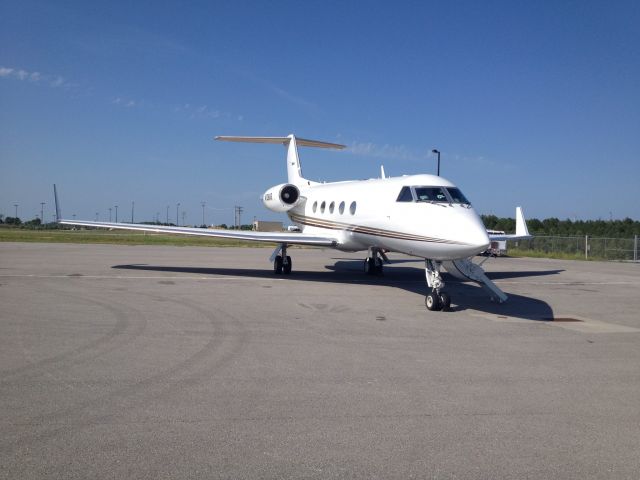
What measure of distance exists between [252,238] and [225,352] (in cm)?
1068

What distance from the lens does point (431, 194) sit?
534 inches

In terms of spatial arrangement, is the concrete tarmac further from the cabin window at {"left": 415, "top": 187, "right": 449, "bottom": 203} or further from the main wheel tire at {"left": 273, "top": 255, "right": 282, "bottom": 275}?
the main wheel tire at {"left": 273, "top": 255, "right": 282, "bottom": 275}

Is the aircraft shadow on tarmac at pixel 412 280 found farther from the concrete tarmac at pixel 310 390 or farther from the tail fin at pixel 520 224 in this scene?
the tail fin at pixel 520 224

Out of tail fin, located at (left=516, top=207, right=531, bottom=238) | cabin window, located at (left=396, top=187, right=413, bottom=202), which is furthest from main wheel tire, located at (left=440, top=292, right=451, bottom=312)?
tail fin, located at (left=516, top=207, right=531, bottom=238)

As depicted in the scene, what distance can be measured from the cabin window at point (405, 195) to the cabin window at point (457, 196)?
1021 mm

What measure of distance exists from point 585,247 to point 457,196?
30.0 meters

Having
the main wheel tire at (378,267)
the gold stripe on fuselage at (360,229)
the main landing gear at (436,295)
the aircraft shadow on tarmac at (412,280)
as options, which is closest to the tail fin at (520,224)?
the aircraft shadow on tarmac at (412,280)

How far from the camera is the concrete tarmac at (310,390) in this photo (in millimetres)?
4215

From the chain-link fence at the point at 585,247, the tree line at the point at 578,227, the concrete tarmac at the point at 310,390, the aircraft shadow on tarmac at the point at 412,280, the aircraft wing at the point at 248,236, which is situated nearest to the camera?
the concrete tarmac at the point at 310,390

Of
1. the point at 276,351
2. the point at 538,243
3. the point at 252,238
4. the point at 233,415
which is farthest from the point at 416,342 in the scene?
the point at 538,243

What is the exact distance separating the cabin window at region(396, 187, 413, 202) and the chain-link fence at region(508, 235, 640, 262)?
1050 inches

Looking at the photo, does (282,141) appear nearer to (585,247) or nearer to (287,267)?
(287,267)

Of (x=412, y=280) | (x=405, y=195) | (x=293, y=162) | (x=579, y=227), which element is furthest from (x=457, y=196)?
(x=579, y=227)

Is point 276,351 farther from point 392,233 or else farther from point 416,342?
point 392,233
